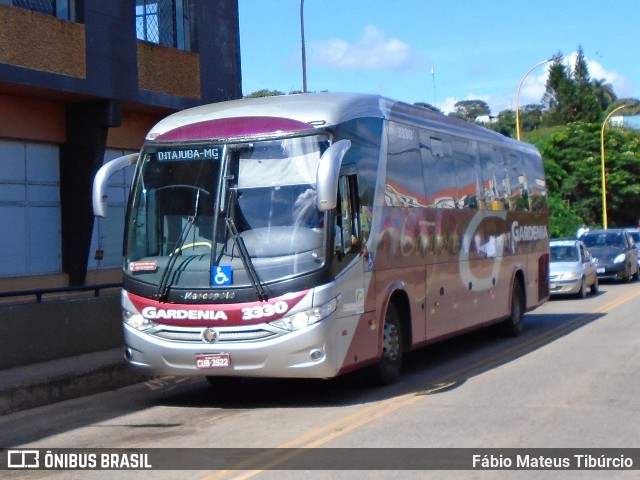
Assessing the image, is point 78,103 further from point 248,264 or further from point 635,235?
point 635,235

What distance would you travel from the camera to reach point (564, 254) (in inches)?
1037

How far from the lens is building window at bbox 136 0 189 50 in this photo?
66.6 ft

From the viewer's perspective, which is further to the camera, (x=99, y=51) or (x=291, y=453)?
(x=99, y=51)

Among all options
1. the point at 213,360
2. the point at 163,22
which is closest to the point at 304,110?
the point at 213,360

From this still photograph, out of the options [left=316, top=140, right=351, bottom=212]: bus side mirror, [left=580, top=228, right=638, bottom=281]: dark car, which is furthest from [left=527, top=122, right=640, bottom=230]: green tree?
[left=316, top=140, right=351, bottom=212]: bus side mirror

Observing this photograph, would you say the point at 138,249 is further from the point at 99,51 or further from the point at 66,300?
the point at 99,51

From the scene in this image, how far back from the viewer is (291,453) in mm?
8211

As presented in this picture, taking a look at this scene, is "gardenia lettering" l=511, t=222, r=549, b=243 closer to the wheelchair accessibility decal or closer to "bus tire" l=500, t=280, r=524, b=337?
"bus tire" l=500, t=280, r=524, b=337

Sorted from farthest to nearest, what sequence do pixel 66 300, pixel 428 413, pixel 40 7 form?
1. pixel 40 7
2. pixel 66 300
3. pixel 428 413

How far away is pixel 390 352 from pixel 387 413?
1867 mm

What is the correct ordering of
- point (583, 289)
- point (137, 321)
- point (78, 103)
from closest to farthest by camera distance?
point (137, 321), point (78, 103), point (583, 289)

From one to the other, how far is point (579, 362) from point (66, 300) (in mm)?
7242

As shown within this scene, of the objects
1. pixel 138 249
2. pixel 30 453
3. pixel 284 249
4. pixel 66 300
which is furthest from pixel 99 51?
pixel 30 453

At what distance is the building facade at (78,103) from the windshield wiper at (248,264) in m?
7.89
